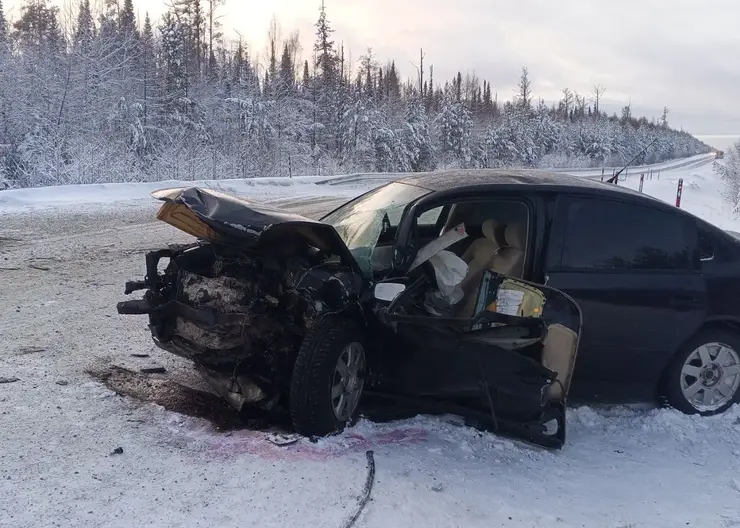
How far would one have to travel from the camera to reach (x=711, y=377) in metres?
4.57

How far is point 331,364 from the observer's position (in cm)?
356

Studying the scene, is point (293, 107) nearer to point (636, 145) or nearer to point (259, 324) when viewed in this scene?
point (259, 324)

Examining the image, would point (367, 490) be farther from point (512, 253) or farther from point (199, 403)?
point (512, 253)

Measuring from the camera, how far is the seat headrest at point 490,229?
4.45 meters

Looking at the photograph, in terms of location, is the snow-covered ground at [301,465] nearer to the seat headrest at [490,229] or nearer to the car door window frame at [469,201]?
the car door window frame at [469,201]

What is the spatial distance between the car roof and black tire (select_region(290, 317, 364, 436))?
1388 millimetres

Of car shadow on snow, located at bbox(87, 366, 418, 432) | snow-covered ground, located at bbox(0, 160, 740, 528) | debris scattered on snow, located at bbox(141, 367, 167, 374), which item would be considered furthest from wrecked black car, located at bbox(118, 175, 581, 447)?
debris scattered on snow, located at bbox(141, 367, 167, 374)

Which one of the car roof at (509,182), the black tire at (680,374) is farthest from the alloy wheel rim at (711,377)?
the car roof at (509,182)

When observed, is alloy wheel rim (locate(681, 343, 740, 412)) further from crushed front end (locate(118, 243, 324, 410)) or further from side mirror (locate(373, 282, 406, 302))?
crushed front end (locate(118, 243, 324, 410))

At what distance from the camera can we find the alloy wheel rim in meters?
4.52

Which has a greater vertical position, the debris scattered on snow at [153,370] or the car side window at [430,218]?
the car side window at [430,218]

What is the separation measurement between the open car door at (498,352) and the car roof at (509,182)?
0.76m

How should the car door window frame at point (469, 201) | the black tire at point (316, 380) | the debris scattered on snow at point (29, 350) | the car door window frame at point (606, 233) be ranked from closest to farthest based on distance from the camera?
the black tire at point (316, 380) < the car door window frame at point (469, 201) < the car door window frame at point (606, 233) < the debris scattered on snow at point (29, 350)

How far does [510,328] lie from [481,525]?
1252mm
